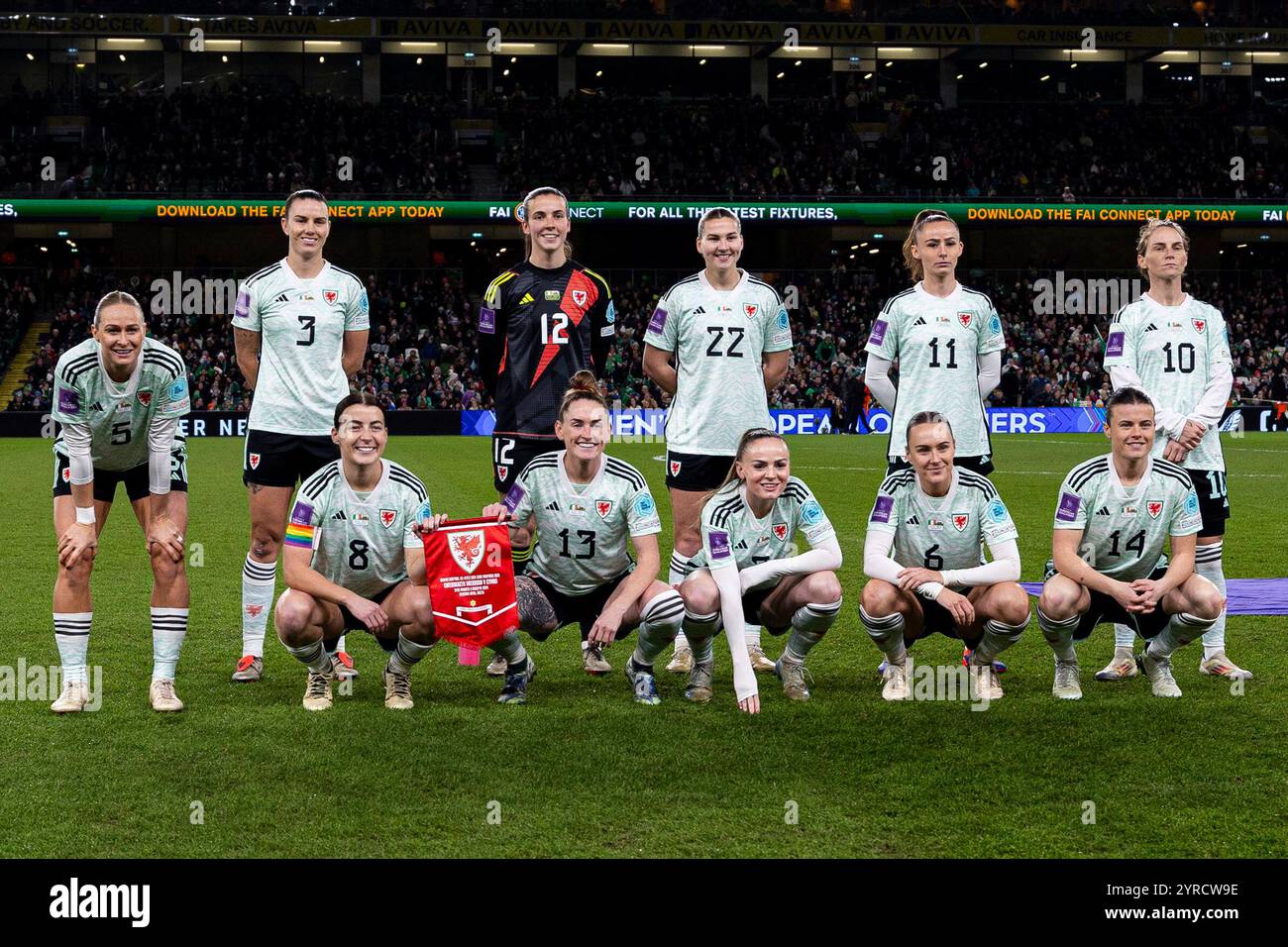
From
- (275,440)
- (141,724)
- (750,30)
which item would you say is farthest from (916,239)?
(750,30)

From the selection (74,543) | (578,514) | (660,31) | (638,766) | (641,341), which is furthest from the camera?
(660,31)

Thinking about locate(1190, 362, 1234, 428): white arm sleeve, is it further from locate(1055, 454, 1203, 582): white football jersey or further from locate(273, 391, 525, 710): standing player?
locate(273, 391, 525, 710): standing player

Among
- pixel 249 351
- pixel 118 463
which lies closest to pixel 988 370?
pixel 249 351

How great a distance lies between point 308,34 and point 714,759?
35784 millimetres

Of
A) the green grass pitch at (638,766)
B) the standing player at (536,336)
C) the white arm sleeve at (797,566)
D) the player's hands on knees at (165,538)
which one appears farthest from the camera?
the standing player at (536,336)

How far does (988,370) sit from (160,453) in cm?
368

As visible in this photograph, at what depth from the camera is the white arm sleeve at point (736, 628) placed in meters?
5.22

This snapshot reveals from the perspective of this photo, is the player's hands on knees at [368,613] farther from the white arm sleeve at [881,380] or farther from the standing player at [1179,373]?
the standing player at [1179,373]

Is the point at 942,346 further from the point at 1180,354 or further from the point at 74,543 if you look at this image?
the point at 74,543

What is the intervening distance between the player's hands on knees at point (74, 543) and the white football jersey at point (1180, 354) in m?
4.53

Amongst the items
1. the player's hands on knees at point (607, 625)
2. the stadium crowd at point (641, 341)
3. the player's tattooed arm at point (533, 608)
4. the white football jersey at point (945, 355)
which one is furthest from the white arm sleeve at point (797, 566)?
the stadium crowd at point (641, 341)

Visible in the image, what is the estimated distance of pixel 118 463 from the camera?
18.1ft
